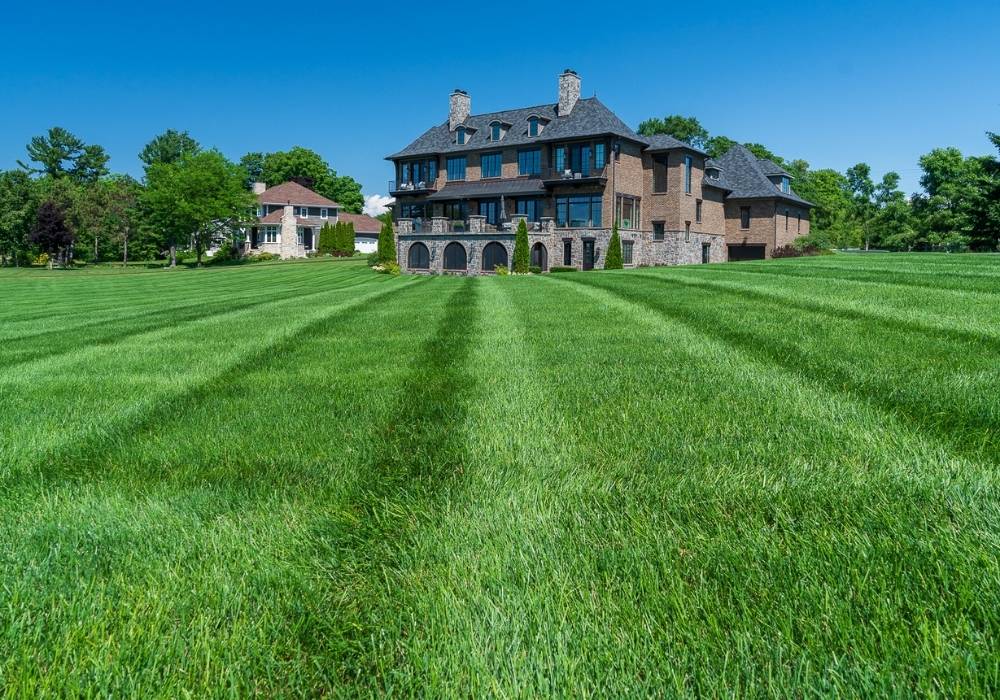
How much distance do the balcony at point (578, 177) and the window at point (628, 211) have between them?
204 cm

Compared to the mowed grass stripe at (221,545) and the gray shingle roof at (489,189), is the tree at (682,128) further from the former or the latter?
the mowed grass stripe at (221,545)

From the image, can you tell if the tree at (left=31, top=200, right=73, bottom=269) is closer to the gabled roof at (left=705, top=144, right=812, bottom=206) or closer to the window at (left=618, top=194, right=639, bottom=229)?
the window at (left=618, top=194, right=639, bottom=229)

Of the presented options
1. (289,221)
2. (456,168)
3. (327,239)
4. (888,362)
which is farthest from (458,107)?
(888,362)

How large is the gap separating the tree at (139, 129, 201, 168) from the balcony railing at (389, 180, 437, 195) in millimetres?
71046

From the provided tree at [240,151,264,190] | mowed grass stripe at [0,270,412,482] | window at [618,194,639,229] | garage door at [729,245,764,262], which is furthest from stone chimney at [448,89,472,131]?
tree at [240,151,264,190]

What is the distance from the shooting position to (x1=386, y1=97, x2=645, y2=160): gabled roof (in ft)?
128

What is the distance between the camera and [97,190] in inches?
2608

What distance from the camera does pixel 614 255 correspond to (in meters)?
37.0

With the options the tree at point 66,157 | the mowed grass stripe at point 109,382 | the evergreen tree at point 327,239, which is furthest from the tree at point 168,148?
the mowed grass stripe at point 109,382

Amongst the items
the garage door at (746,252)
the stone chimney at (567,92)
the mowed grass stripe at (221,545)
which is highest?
the stone chimney at (567,92)

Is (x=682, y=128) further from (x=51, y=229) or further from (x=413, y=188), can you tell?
(x=51, y=229)

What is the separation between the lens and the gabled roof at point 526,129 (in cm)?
3909

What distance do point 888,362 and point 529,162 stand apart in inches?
1548

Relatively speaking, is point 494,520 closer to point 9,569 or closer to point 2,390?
point 9,569
